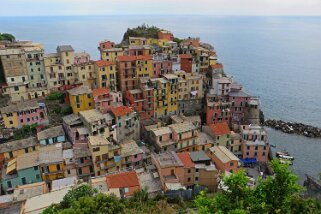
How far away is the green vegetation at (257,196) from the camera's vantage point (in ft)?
55.1

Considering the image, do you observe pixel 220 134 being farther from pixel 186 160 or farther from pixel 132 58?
pixel 132 58

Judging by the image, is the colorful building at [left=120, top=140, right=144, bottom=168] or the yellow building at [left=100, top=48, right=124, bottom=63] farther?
the yellow building at [left=100, top=48, right=124, bottom=63]

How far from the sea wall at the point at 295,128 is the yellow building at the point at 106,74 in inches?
1549

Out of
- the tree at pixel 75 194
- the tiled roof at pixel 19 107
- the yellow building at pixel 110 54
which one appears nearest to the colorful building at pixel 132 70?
the yellow building at pixel 110 54

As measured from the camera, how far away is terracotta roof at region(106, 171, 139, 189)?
33.3 meters

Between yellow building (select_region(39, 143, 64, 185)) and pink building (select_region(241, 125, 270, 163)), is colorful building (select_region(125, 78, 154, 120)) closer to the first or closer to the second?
pink building (select_region(241, 125, 270, 163))

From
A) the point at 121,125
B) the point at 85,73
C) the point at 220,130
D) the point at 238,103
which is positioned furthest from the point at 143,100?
the point at 238,103

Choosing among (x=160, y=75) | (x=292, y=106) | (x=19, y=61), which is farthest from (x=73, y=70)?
(x=292, y=106)

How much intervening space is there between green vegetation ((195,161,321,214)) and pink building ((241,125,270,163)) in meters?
31.3

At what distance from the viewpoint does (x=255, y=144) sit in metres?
48.6

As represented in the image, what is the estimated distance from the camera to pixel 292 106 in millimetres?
82312

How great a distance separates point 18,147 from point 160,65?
104ft

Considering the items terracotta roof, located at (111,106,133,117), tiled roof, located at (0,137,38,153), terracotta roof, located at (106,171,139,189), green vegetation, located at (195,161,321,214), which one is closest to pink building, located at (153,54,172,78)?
terracotta roof, located at (111,106,133,117)

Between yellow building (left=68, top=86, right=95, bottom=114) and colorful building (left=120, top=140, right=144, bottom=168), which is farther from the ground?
yellow building (left=68, top=86, right=95, bottom=114)
